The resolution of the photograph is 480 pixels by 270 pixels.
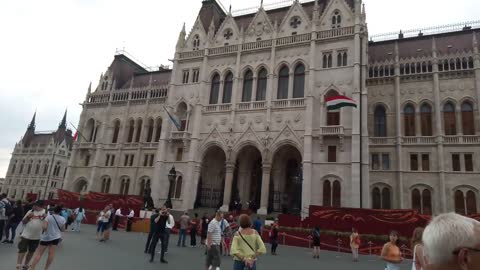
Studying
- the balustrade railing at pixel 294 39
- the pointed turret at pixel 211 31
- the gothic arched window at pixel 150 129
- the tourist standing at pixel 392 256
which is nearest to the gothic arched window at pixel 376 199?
the balustrade railing at pixel 294 39

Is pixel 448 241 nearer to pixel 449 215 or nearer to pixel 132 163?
pixel 449 215

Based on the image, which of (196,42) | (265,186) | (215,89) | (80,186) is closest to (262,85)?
(215,89)

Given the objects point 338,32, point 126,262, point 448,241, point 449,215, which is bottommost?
point 126,262

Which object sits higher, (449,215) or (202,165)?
(202,165)

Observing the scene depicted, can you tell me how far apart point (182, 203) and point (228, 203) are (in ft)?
16.1

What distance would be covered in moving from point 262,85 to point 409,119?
1482cm

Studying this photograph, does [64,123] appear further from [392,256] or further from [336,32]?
[392,256]

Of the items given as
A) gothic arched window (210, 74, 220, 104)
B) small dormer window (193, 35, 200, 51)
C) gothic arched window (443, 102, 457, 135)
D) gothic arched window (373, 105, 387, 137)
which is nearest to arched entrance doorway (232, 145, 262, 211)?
gothic arched window (210, 74, 220, 104)

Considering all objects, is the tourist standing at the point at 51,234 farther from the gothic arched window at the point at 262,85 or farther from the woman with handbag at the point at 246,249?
the gothic arched window at the point at 262,85

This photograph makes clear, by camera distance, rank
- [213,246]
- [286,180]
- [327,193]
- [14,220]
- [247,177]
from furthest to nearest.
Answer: [247,177] → [286,180] → [327,193] → [14,220] → [213,246]

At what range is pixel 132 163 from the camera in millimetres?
41438

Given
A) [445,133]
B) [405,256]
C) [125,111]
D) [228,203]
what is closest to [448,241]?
[405,256]

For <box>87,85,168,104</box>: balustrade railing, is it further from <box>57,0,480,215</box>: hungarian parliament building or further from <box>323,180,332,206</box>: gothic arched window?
<box>323,180,332,206</box>: gothic arched window

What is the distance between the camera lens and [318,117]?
1141 inches
